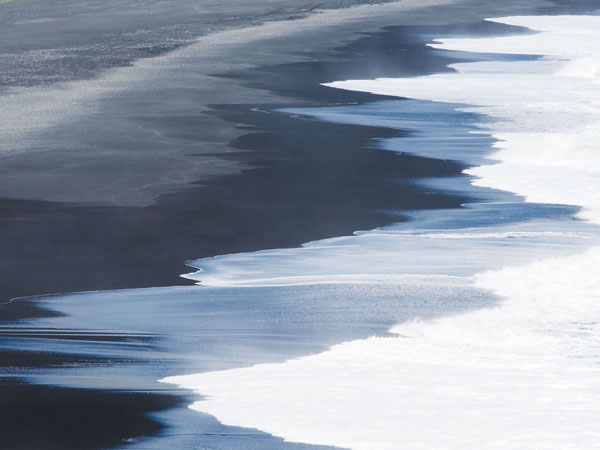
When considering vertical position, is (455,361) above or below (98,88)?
below

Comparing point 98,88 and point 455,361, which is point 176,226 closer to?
point 455,361

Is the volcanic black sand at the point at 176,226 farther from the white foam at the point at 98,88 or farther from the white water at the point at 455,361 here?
the white foam at the point at 98,88

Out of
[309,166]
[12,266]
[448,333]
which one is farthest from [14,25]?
[448,333]

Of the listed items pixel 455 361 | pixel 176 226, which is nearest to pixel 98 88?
pixel 176 226

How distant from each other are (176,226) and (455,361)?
3501 millimetres

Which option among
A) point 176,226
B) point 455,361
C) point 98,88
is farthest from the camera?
point 98,88

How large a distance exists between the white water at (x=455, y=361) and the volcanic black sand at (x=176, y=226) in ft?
1.25

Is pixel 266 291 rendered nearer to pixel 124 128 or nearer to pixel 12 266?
pixel 12 266

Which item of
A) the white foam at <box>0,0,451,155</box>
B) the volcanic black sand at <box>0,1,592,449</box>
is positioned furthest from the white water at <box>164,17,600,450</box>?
the white foam at <box>0,0,451,155</box>

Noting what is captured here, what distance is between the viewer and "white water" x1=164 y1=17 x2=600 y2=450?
17.9 ft

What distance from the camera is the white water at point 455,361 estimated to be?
17.9ft

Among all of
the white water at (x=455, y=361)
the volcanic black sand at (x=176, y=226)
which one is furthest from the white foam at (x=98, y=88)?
the white water at (x=455, y=361)

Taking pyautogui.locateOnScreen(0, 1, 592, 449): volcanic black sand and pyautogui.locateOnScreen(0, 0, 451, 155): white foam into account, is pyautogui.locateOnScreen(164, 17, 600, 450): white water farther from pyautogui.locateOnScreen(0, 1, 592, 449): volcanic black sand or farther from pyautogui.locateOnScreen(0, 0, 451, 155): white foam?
pyautogui.locateOnScreen(0, 0, 451, 155): white foam

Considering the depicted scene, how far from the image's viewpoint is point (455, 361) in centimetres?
623
